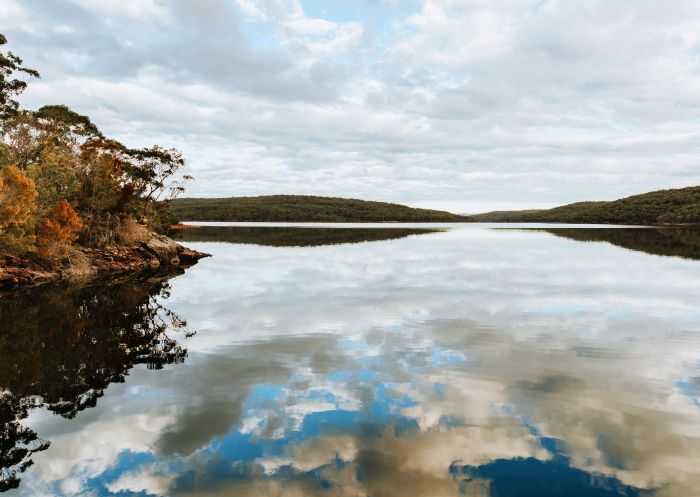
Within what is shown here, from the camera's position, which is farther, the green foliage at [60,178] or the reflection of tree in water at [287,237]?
the reflection of tree in water at [287,237]

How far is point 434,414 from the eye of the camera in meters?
13.7

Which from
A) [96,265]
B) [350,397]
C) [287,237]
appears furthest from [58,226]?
[287,237]

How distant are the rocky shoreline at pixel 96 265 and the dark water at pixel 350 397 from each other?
10.9 meters

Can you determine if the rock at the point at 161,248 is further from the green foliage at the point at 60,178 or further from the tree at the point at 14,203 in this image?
the tree at the point at 14,203

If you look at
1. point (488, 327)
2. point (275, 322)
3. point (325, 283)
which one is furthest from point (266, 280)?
point (488, 327)

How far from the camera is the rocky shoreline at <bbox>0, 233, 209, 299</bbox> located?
40.1m

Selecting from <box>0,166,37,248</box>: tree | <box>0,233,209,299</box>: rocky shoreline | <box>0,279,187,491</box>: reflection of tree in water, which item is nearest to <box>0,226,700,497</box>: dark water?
<box>0,279,187,491</box>: reflection of tree in water

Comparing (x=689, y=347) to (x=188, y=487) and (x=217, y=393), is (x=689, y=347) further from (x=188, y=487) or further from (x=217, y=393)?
(x=188, y=487)

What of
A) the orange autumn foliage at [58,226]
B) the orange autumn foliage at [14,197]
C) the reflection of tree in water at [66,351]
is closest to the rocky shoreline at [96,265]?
the orange autumn foliage at [58,226]

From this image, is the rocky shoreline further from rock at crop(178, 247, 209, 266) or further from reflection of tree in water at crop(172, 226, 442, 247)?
reflection of tree in water at crop(172, 226, 442, 247)

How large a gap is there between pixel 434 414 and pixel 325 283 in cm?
2949

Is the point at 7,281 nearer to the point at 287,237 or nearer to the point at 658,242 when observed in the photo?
the point at 287,237

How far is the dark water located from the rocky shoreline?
10926 mm

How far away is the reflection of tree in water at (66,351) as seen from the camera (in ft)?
43.6
